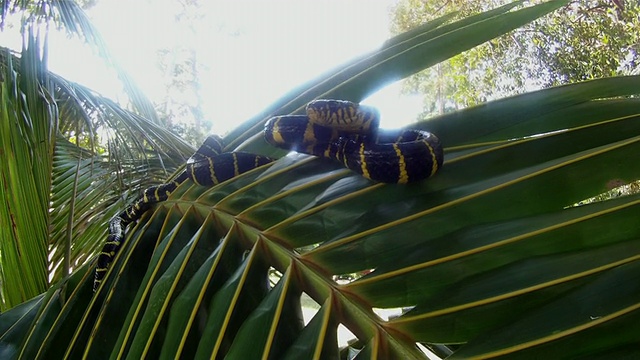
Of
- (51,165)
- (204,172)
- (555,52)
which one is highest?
(555,52)

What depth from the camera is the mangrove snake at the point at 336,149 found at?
2.89 ft

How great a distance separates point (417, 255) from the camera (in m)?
0.69

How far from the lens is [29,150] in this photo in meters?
1.66

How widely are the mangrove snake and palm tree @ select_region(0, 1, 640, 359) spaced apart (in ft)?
0.12

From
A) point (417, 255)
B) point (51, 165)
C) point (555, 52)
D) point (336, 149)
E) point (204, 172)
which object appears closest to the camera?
point (417, 255)

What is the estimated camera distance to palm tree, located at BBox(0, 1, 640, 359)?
0.60 m

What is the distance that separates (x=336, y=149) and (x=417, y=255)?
44 centimetres

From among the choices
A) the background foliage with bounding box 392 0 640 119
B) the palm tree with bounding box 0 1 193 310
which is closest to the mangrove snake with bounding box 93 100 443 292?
the palm tree with bounding box 0 1 193 310

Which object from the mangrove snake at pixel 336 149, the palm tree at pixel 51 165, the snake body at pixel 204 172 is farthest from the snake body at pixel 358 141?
the palm tree at pixel 51 165

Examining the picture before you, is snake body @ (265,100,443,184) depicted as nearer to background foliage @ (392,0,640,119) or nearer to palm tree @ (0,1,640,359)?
palm tree @ (0,1,640,359)

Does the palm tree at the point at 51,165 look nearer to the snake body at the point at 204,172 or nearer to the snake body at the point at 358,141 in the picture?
the snake body at the point at 204,172

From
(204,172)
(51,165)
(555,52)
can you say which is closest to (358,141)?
(204,172)

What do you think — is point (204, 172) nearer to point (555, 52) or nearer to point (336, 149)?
point (336, 149)

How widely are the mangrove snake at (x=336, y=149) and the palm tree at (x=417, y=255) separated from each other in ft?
0.12
